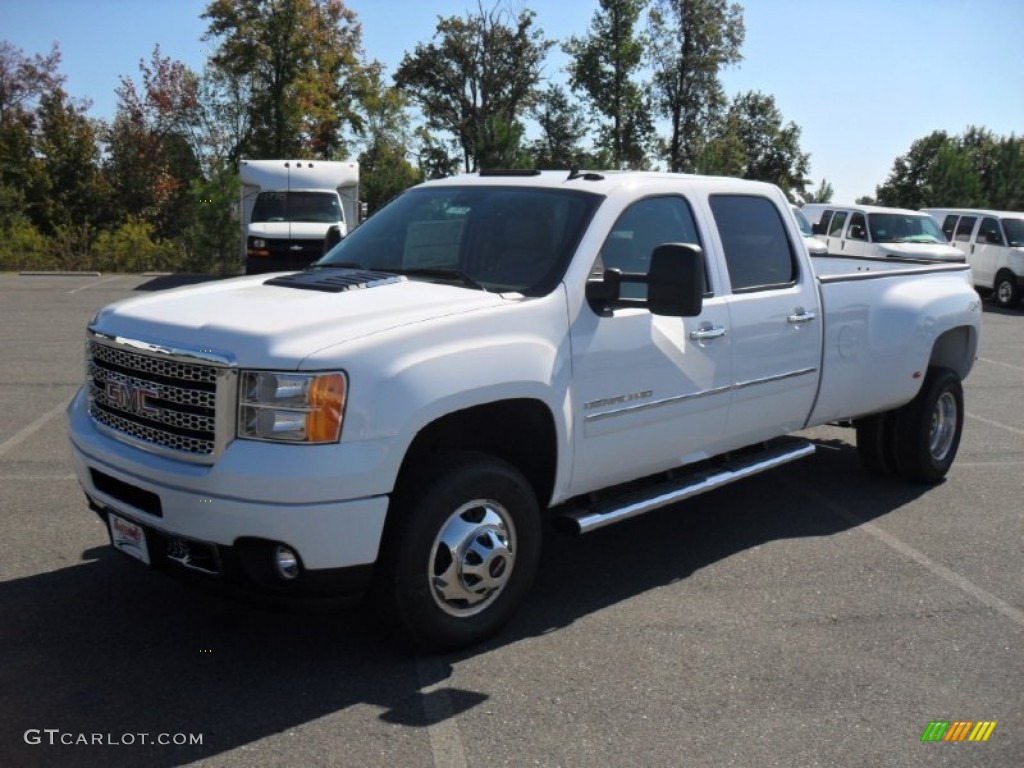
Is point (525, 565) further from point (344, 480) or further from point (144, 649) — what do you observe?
point (144, 649)

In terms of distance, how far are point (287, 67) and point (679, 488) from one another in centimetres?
4167

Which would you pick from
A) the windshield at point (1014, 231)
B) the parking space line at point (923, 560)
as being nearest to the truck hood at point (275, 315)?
the parking space line at point (923, 560)

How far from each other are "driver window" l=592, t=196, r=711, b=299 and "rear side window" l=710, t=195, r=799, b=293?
0.94 ft

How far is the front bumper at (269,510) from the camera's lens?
349 centimetres

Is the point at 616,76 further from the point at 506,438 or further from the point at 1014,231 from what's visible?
the point at 506,438

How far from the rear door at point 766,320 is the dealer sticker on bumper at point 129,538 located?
9.57ft

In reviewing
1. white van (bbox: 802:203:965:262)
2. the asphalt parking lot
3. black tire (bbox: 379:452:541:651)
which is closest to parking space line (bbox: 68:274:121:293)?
the asphalt parking lot

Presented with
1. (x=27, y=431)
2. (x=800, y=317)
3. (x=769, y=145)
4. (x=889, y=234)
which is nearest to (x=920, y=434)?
(x=800, y=317)

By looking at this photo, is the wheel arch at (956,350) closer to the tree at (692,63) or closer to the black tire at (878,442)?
the black tire at (878,442)

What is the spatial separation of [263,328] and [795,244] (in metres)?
3.36

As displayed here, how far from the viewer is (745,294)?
208 inches

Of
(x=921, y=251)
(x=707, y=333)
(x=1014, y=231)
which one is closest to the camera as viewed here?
(x=707, y=333)

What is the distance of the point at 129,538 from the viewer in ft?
12.8

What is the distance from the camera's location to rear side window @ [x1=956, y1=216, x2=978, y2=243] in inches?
911
